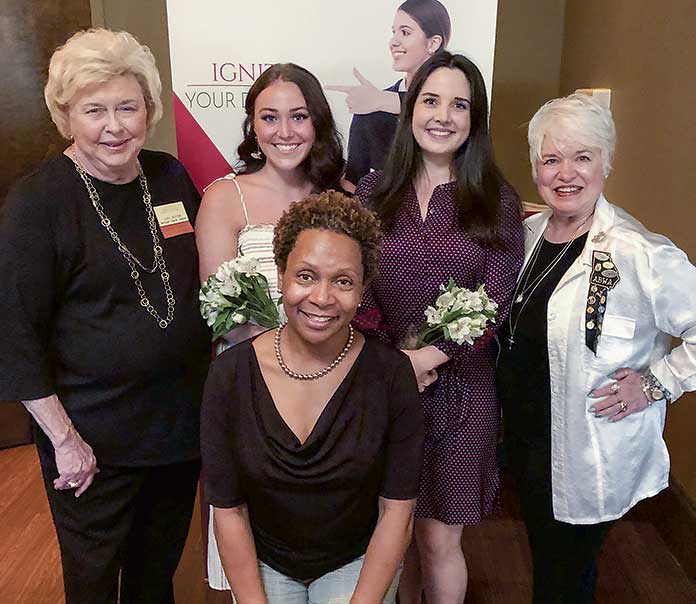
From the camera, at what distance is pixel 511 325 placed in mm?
1896

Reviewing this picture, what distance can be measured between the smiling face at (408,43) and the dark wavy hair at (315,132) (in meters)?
0.58

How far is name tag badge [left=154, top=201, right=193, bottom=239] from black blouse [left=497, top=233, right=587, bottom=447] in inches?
38.5

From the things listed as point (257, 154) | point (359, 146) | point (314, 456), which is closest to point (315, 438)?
point (314, 456)

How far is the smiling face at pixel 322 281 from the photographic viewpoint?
55.8 inches

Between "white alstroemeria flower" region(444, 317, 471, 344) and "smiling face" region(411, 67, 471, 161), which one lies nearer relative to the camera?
"white alstroemeria flower" region(444, 317, 471, 344)

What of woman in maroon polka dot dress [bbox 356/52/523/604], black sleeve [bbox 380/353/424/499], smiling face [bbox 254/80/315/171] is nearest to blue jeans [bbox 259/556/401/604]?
black sleeve [bbox 380/353/424/499]

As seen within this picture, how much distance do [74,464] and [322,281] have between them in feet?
2.68

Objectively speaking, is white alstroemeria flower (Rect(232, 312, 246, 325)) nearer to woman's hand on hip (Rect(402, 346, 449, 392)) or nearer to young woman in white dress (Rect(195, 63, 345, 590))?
young woman in white dress (Rect(195, 63, 345, 590))

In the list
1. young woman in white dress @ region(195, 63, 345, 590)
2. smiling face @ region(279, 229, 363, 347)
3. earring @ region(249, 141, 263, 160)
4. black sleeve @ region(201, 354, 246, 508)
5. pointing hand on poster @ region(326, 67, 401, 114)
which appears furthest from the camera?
pointing hand on poster @ region(326, 67, 401, 114)

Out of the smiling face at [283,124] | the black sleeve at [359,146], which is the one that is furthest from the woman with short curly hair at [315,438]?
the black sleeve at [359,146]

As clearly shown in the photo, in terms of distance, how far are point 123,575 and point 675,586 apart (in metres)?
2.11

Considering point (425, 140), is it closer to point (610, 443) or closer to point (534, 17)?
point (610, 443)

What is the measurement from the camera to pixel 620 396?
1.71 m

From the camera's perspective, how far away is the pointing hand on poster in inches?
101
